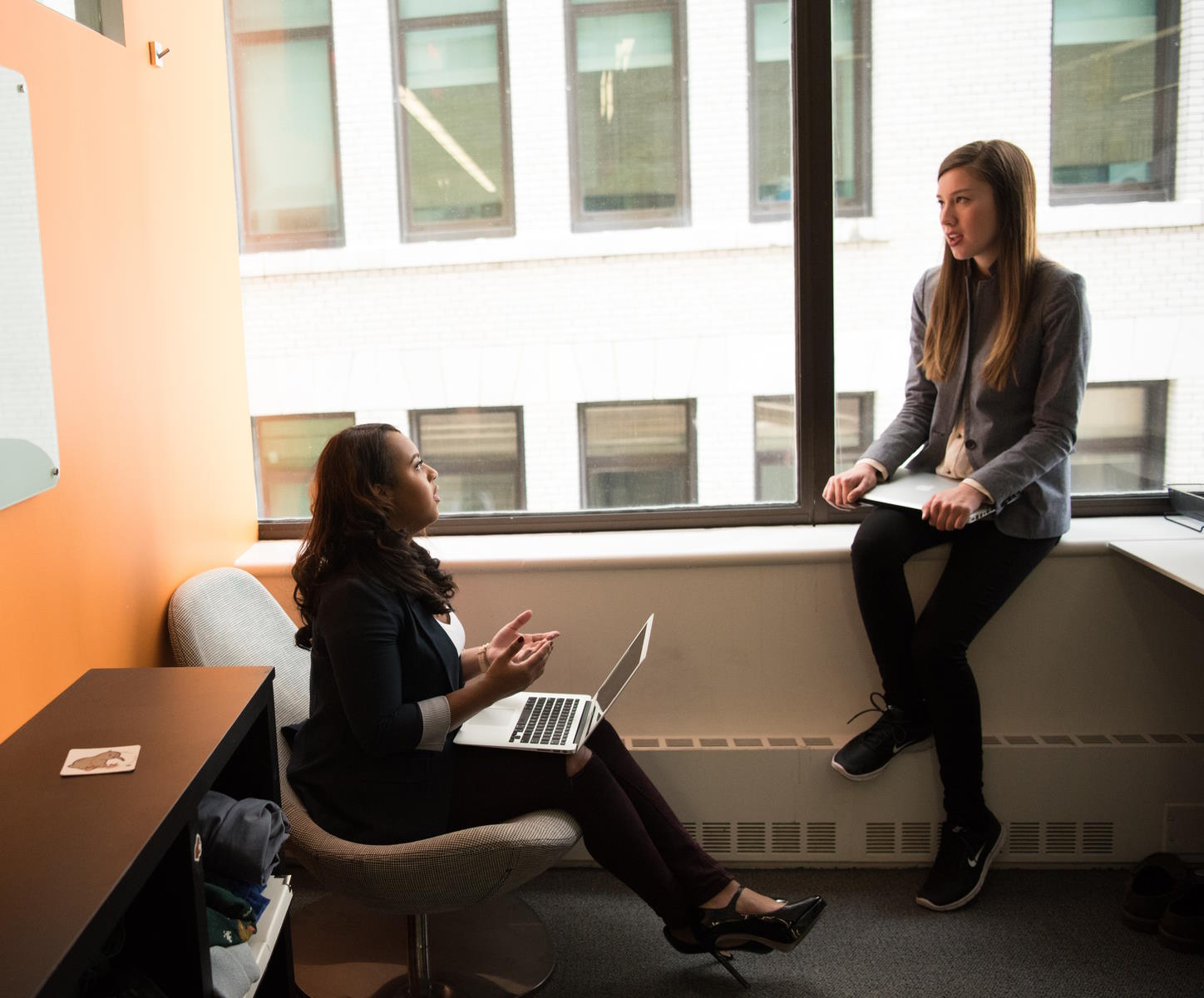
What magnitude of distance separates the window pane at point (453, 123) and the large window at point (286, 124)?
0.21 meters

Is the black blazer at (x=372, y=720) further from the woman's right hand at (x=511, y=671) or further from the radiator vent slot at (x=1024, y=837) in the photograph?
the radiator vent slot at (x=1024, y=837)

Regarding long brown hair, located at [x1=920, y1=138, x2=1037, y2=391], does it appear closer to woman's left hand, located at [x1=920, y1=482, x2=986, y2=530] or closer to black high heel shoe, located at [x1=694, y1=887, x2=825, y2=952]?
woman's left hand, located at [x1=920, y1=482, x2=986, y2=530]

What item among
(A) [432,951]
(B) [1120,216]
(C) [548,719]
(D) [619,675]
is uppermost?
(B) [1120,216]

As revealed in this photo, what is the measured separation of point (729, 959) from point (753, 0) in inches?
88.8

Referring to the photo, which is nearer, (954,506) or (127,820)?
(127,820)

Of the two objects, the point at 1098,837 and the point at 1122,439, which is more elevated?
the point at 1122,439

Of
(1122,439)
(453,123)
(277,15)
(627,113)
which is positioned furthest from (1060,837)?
(277,15)

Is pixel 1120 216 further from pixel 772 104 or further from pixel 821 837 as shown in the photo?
pixel 821 837

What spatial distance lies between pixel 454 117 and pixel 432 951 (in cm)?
203

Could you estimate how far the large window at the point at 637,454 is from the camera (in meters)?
2.88

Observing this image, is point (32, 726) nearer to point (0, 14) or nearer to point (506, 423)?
point (0, 14)

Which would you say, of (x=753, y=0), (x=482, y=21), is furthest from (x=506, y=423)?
(x=753, y=0)

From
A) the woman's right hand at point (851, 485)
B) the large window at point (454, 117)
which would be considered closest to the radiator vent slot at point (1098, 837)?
the woman's right hand at point (851, 485)

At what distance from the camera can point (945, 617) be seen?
2.40 m
